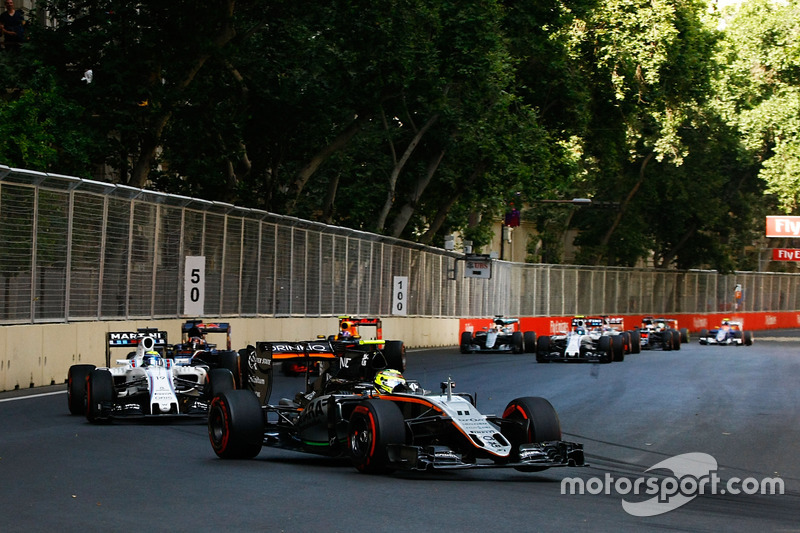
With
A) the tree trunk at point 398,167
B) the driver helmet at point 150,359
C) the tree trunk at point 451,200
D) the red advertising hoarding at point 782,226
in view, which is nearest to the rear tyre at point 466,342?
the tree trunk at point 398,167

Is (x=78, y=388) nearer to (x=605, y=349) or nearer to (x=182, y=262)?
(x=182, y=262)

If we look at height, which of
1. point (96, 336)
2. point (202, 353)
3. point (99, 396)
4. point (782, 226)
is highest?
point (782, 226)

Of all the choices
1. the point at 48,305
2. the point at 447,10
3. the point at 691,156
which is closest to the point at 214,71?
the point at 447,10

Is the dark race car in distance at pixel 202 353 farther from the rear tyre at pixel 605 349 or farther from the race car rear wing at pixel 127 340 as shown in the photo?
the rear tyre at pixel 605 349

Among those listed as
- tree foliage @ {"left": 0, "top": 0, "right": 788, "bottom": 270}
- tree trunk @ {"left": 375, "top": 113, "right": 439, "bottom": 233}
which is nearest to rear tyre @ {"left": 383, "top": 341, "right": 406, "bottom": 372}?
tree foliage @ {"left": 0, "top": 0, "right": 788, "bottom": 270}

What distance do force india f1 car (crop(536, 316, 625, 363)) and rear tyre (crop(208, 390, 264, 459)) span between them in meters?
22.0

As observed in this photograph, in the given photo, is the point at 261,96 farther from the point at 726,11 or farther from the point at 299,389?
the point at 726,11

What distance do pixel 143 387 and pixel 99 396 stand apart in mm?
830

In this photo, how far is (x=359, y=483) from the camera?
33.4 feet

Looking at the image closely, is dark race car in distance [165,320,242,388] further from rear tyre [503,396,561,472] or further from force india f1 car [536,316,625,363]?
force india f1 car [536,316,625,363]

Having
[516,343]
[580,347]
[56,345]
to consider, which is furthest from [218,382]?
[516,343]

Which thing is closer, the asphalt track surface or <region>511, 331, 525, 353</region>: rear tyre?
the asphalt track surface

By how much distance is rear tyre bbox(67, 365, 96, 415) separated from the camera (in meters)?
15.1

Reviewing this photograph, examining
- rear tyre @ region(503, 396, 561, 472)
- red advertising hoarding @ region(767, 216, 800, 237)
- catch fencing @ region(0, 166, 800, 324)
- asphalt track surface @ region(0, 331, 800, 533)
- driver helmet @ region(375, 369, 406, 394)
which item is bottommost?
asphalt track surface @ region(0, 331, 800, 533)
